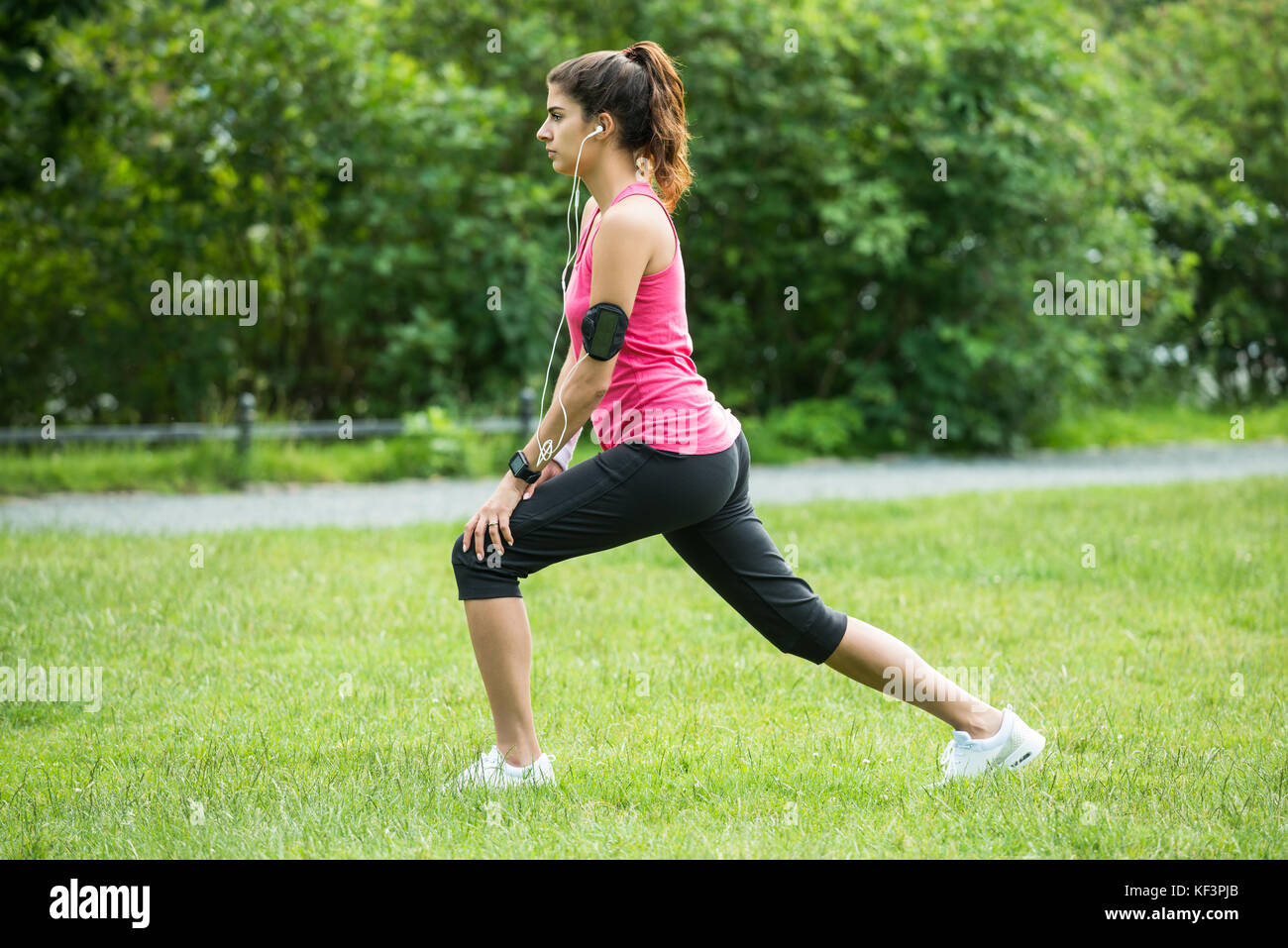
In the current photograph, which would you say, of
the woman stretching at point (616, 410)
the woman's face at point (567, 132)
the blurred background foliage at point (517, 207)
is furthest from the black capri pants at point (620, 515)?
the blurred background foliage at point (517, 207)

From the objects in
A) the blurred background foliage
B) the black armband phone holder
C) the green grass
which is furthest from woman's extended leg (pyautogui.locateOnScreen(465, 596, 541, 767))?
the blurred background foliage

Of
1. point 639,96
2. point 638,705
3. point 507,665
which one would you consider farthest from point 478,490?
point 639,96

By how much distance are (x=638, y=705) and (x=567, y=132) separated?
7.12ft

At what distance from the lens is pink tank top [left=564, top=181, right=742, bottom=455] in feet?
11.5

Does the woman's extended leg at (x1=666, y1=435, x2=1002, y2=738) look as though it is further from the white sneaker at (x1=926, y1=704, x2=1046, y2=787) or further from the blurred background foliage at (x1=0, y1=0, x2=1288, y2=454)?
the blurred background foliage at (x1=0, y1=0, x2=1288, y2=454)

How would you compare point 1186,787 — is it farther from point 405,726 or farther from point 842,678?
point 405,726

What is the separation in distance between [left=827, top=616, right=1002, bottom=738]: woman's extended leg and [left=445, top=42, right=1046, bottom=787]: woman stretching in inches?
10.7

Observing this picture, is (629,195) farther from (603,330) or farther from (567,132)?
(603,330)

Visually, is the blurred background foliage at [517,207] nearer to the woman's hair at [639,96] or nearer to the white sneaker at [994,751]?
the woman's hair at [639,96]

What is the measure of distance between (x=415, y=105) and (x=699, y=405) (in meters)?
9.90
